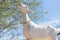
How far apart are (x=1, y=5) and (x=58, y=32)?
1.10 metres

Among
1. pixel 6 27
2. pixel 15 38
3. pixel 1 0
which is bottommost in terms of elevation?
pixel 15 38

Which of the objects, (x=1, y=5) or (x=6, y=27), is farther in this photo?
(x=6, y=27)

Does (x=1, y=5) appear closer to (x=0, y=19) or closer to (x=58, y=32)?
(x=0, y=19)

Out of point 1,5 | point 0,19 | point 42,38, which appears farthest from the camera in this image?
point 0,19

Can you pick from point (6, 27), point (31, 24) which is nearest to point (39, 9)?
point (6, 27)

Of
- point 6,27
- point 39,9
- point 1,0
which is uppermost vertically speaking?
point 1,0

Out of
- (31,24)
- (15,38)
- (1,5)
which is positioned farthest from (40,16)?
(31,24)

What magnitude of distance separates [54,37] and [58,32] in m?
0.06

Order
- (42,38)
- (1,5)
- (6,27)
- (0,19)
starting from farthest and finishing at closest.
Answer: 1. (6,27)
2. (0,19)
3. (1,5)
4. (42,38)

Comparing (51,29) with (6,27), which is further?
(6,27)

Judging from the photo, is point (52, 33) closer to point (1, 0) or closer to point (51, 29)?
point (51, 29)

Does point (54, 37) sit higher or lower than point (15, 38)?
higher

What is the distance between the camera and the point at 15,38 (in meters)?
3.09

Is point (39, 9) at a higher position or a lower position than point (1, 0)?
lower
